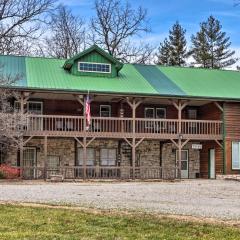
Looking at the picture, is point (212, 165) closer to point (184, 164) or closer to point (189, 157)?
point (189, 157)

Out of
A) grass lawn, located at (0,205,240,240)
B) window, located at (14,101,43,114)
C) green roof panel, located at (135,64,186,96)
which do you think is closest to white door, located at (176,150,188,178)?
green roof panel, located at (135,64,186,96)

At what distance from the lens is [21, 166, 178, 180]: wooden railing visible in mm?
32781

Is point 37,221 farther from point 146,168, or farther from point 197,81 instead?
point 197,81

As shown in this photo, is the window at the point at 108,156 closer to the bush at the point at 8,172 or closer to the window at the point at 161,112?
the window at the point at 161,112

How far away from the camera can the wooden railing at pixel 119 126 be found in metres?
32.7

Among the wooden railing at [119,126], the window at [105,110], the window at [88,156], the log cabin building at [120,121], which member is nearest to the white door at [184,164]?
the log cabin building at [120,121]

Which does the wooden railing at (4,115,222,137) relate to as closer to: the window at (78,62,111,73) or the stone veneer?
the stone veneer

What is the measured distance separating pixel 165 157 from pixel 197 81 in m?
5.67

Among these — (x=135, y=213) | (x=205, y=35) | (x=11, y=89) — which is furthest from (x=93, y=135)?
(x=205, y=35)

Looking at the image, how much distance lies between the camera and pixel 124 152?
120 feet

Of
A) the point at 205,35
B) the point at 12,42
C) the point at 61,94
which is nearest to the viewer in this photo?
the point at 61,94

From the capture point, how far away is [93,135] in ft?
108

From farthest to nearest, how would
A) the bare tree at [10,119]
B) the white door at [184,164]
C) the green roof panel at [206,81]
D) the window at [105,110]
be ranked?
the white door at [184,164] → the window at [105,110] → the green roof panel at [206,81] → the bare tree at [10,119]

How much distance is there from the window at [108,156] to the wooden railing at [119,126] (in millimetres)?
1769
